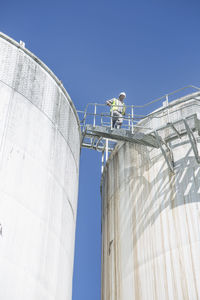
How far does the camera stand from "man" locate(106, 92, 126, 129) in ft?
52.4

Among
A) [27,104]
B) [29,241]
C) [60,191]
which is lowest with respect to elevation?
[29,241]

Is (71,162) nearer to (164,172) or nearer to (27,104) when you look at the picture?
(27,104)

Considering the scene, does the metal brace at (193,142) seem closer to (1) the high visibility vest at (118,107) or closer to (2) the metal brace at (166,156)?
(2) the metal brace at (166,156)

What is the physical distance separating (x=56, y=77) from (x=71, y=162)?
266cm

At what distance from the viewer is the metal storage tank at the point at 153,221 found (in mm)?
12117

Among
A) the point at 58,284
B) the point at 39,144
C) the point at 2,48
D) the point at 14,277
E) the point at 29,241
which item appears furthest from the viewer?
the point at 2,48

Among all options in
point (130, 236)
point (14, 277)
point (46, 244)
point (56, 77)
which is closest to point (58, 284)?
point (46, 244)

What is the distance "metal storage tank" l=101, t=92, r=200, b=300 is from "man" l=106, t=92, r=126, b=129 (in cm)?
87

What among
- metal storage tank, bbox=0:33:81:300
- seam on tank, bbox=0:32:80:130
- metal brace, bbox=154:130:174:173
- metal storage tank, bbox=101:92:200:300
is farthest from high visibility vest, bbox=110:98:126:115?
metal storage tank, bbox=0:33:81:300

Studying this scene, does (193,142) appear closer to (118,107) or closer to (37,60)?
(118,107)

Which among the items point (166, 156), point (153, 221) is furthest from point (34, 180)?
point (166, 156)

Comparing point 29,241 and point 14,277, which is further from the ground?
point 29,241

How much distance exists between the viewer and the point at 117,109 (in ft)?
54.6

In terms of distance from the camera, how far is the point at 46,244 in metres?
9.96
